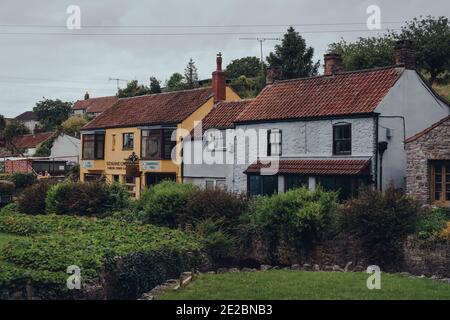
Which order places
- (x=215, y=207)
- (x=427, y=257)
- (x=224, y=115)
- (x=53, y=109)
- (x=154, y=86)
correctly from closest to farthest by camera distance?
(x=427, y=257) → (x=215, y=207) → (x=224, y=115) → (x=154, y=86) → (x=53, y=109)

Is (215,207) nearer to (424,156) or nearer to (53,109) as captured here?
(424,156)

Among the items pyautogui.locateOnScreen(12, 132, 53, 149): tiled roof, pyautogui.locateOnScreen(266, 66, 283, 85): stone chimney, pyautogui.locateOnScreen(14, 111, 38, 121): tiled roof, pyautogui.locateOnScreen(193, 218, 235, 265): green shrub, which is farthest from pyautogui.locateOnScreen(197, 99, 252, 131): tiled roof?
pyautogui.locateOnScreen(14, 111, 38, 121): tiled roof

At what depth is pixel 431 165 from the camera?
27.8 meters

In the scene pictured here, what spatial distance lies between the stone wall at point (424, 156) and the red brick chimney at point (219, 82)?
18.0m

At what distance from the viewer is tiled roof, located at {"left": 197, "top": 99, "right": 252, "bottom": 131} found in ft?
130

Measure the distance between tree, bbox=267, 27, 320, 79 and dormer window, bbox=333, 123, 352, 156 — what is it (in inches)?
839

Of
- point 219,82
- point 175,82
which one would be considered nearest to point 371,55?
Result: point 219,82

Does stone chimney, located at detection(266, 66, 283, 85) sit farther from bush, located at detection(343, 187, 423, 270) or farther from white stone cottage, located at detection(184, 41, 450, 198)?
bush, located at detection(343, 187, 423, 270)

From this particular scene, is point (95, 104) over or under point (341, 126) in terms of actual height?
over

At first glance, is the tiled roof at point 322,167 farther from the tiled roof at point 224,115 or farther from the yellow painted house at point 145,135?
the yellow painted house at point 145,135

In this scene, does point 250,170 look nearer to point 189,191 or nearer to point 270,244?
point 189,191

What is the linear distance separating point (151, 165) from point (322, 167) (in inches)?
604

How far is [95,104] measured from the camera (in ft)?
371

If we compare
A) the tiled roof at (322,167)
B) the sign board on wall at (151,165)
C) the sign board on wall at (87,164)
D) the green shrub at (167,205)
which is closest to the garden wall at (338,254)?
the green shrub at (167,205)
